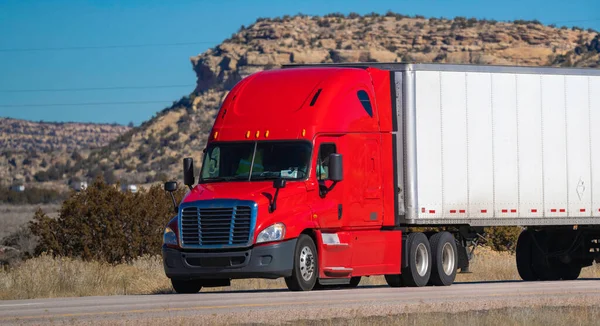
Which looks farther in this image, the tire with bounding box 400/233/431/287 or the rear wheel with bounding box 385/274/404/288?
the rear wheel with bounding box 385/274/404/288

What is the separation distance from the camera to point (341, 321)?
14.4 meters

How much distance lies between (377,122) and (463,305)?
6.06m

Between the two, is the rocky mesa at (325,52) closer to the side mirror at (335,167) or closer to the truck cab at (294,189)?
the truck cab at (294,189)

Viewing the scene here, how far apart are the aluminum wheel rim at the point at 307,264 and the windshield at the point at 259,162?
1260mm

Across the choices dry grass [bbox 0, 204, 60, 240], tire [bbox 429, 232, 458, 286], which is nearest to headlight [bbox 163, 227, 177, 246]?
tire [bbox 429, 232, 458, 286]

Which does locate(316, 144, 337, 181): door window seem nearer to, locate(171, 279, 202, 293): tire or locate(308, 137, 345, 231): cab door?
locate(308, 137, 345, 231): cab door

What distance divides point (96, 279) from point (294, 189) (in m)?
6.53

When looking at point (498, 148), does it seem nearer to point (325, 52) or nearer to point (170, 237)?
point (170, 237)

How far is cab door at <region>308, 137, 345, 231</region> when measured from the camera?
2070 cm

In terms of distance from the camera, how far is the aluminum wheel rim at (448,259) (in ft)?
77.7

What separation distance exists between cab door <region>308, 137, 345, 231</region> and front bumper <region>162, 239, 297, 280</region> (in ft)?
3.21

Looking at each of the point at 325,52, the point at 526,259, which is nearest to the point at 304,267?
the point at 526,259

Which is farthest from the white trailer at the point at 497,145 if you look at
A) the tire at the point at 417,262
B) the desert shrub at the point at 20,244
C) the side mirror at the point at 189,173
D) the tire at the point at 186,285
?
the desert shrub at the point at 20,244

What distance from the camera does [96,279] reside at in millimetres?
25062
